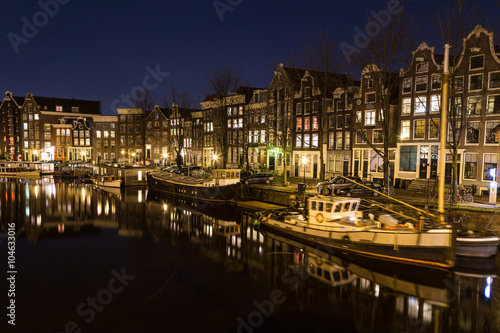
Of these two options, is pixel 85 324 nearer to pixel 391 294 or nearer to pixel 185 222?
pixel 391 294

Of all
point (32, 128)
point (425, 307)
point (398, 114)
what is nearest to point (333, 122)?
point (398, 114)

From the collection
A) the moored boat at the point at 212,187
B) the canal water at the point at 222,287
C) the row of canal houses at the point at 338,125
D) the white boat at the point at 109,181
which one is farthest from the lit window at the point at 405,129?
the white boat at the point at 109,181

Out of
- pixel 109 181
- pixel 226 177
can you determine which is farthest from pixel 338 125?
pixel 109 181

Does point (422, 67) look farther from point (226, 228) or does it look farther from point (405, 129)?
point (226, 228)

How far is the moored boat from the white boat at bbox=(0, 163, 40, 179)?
45150 millimetres

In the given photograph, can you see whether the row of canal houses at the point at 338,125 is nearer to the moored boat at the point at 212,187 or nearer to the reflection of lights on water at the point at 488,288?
the moored boat at the point at 212,187

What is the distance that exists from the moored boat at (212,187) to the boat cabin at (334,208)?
17225 millimetres

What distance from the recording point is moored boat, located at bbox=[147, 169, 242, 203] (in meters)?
40.4

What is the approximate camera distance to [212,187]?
4141 centimetres

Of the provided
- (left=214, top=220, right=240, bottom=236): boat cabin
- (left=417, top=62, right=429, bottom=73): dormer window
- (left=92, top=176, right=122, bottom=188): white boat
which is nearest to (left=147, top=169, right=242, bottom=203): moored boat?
(left=214, top=220, right=240, bottom=236): boat cabin

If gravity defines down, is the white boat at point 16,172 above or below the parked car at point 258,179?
below

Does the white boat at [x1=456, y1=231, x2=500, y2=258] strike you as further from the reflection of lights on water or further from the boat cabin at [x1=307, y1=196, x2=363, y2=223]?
the boat cabin at [x1=307, y1=196, x2=363, y2=223]

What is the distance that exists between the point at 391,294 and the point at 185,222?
20329 millimetres

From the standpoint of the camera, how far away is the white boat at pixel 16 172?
78.0 meters
